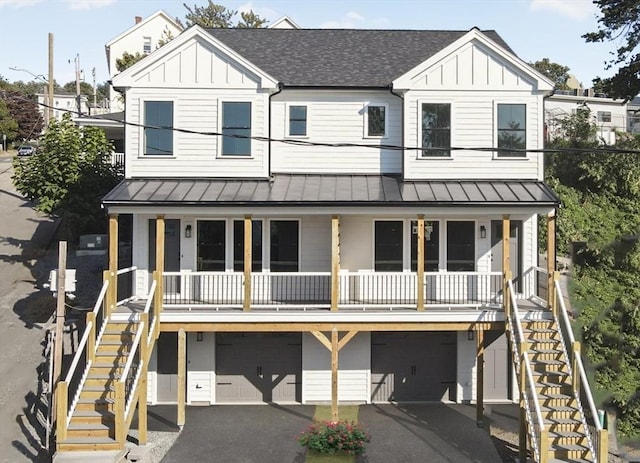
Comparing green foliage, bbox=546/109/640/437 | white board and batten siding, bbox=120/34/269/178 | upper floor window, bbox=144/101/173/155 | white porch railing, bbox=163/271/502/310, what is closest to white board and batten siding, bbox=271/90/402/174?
white board and batten siding, bbox=120/34/269/178

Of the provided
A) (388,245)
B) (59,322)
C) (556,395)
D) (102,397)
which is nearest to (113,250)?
(59,322)

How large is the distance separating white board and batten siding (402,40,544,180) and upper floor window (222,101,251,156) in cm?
411

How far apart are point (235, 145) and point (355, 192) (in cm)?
346

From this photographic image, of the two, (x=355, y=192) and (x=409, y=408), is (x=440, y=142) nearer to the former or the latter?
(x=355, y=192)

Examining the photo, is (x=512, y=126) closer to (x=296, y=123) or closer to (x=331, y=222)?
(x=331, y=222)

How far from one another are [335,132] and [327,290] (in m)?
4.26

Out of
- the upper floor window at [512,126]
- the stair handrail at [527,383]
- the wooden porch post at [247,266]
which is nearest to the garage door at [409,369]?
the stair handrail at [527,383]

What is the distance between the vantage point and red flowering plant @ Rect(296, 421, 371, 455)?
12.4 metres

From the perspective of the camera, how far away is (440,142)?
1551cm

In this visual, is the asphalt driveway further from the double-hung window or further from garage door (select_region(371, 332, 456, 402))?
the double-hung window

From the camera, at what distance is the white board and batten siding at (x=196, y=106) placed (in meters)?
15.4

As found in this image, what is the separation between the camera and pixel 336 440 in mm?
12461

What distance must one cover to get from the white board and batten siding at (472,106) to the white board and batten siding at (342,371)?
4.87 m

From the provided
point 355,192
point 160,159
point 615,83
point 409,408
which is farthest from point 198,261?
point 615,83
